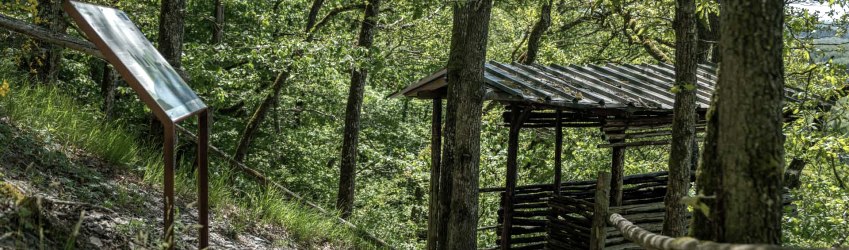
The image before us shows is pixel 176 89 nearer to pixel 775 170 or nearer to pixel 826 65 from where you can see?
pixel 775 170

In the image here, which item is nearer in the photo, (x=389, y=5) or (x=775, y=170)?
(x=775, y=170)

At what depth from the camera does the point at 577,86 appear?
9703mm

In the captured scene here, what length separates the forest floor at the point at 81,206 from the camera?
4.18 metres

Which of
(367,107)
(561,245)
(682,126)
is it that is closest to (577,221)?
(561,245)

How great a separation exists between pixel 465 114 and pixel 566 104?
1.19m

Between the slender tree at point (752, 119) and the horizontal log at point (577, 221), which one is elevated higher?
the slender tree at point (752, 119)

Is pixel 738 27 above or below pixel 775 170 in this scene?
above

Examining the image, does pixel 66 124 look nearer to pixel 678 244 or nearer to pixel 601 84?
pixel 678 244

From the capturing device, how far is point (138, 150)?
25.6 ft

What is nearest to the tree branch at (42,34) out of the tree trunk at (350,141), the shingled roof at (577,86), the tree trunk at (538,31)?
the shingled roof at (577,86)

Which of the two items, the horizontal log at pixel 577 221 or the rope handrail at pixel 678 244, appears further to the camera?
the horizontal log at pixel 577 221

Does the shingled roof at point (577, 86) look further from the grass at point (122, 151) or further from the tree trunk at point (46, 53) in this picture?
the tree trunk at point (46, 53)

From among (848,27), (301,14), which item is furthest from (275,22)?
(848,27)

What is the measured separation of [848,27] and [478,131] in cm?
565
